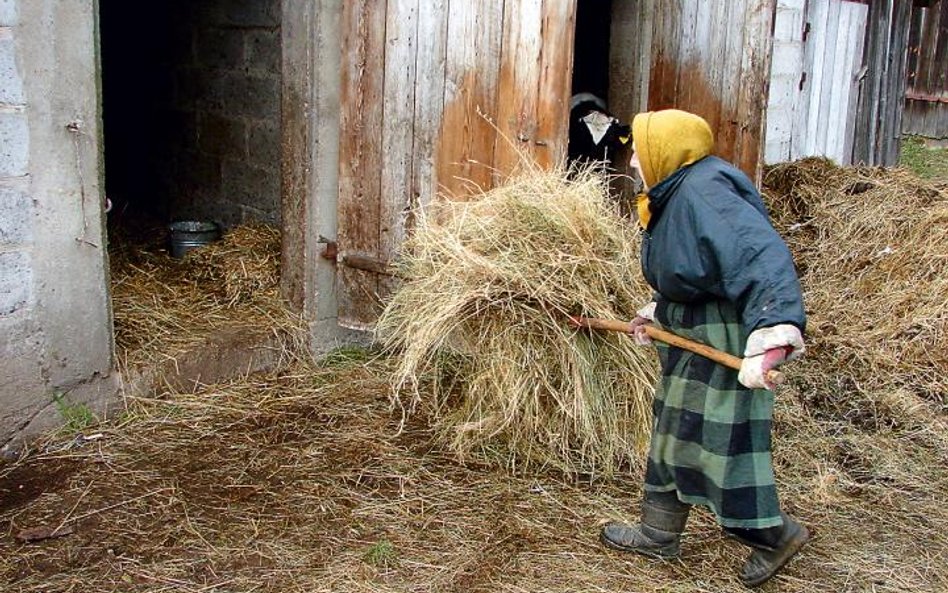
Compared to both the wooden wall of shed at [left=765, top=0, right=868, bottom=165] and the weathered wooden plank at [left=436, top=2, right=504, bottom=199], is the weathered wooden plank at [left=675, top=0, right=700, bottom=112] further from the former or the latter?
the wooden wall of shed at [left=765, top=0, right=868, bottom=165]

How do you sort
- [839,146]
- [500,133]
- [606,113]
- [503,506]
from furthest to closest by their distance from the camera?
[839,146] < [606,113] < [500,133] < [503,506]

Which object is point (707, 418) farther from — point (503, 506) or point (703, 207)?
point (503, 506)

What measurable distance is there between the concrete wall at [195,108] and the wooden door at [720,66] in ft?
7.20

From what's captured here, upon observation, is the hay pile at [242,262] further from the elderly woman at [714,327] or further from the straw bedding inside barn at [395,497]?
the elderly woman at [714,327]

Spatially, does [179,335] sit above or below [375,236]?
below

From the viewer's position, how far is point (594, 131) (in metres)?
5.60

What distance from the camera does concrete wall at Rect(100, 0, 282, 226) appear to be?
19.3ft

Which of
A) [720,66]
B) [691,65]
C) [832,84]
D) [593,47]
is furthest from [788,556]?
[832,84]

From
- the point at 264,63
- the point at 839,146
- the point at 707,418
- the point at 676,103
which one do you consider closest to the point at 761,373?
the point at 707,418

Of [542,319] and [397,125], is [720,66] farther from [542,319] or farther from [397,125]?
[542,319]

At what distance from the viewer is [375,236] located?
513 cm

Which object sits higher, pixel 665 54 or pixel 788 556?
pixel 665 54

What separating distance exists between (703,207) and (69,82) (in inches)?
106

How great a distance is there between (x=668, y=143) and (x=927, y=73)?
44.9 feet
